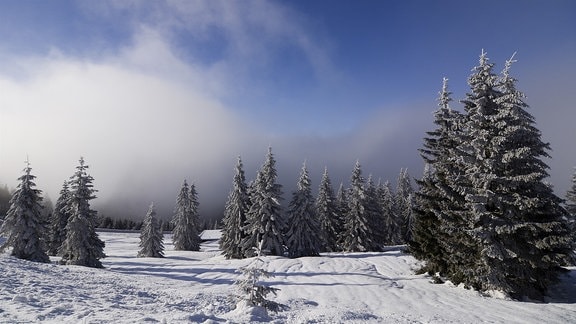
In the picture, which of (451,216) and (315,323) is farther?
(451,216)

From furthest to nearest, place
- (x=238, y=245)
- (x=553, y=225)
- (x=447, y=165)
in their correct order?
(x=238, y=245)
(x=447, y=165)
(x=553, y=225)

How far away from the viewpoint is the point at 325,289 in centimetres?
2358

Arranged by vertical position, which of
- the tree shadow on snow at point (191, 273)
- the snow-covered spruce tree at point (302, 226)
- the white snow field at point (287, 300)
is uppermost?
the snow-covered spruce tree at point (302, 226)

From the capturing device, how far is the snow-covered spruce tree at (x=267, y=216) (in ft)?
144

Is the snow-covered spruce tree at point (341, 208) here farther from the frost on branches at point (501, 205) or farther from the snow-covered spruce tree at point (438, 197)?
the frost on branches at point (501, 205)

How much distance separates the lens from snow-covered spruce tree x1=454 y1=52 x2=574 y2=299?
2086 centimetres

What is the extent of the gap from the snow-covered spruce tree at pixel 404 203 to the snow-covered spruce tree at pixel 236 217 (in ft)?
92.8

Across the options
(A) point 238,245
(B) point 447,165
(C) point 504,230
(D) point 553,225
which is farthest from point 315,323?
(A) point 238,245

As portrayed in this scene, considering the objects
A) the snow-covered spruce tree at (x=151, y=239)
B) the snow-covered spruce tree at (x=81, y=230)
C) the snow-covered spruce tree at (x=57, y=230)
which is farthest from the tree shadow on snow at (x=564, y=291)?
the snow-covered spruce tree at (x=57, y=230)

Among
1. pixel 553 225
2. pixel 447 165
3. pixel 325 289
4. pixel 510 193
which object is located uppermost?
pixel 447 165

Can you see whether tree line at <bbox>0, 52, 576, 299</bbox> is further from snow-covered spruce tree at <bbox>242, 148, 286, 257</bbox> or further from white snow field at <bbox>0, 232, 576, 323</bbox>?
snow-covered spruce tree at <bbox>242, 148, 286, 257</bbox>

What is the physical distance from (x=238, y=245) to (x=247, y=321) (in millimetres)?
35680

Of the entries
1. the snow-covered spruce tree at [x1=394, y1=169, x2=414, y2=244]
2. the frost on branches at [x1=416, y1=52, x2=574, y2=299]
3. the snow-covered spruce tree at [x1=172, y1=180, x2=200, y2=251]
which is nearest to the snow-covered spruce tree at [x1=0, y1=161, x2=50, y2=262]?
the snow-covered spruce tree at [x1=172, y1=180, x2=200, y2=251]

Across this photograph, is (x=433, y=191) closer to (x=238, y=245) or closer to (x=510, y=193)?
(x=510, y=193)
